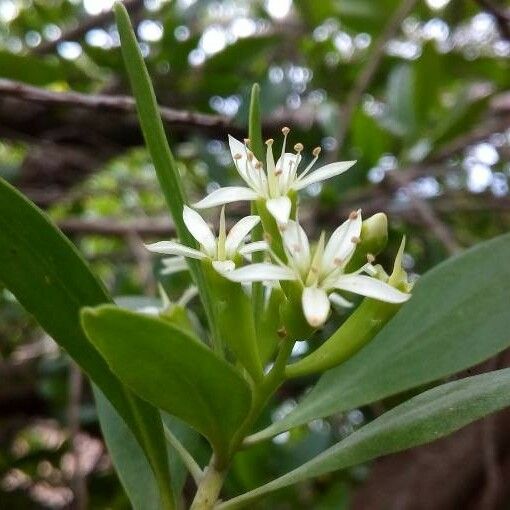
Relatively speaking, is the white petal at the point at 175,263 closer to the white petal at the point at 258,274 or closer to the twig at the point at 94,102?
the twig at the point at 94,102

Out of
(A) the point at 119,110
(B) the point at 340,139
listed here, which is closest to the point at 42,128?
(B) the point at 340,139

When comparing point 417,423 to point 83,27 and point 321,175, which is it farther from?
point 83,27

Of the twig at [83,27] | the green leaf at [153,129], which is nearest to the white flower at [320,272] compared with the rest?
the green leaf at [153,129]

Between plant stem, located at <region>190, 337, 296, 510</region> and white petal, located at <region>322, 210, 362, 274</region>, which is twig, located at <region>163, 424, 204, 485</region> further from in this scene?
white petal, located at <region>322, 210, 362, 274</region>

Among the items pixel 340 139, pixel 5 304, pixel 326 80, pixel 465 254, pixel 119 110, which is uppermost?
pixel 119 110

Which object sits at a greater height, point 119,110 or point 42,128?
point 119,110

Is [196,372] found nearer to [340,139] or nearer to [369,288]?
[369,288]

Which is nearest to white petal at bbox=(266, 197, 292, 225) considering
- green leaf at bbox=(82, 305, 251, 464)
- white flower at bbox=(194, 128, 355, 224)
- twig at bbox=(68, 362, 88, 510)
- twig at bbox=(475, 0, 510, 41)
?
white flower at bbox=(194, 128, 355, 224)
